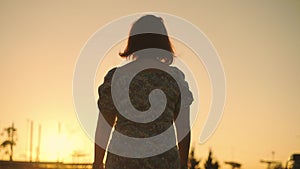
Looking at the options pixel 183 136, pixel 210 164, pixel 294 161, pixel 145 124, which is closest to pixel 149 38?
pixel 145 124

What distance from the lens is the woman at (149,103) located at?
4.94 meters

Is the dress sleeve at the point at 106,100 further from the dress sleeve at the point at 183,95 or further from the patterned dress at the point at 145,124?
the dress sleeve at the point at 183,95

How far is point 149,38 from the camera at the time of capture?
512cm

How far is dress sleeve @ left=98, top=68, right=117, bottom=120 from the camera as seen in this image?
16.6 feet

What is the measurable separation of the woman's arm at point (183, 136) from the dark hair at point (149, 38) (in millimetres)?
441

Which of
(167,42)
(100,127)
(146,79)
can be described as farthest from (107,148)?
(167,42)

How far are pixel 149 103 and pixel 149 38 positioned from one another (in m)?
0.49

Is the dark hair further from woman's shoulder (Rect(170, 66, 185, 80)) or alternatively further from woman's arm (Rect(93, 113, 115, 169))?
woman's arm (Rect(93, 113, 115, 169))

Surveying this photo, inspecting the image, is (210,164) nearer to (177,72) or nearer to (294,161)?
(294,161)

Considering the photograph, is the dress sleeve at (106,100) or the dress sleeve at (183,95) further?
the dress sleeve at (183,95)

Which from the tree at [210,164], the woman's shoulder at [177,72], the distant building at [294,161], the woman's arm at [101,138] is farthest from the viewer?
the tree at [210,164]

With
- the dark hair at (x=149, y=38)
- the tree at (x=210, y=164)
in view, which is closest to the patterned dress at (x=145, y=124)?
the dark hair at (x=149, y=38)

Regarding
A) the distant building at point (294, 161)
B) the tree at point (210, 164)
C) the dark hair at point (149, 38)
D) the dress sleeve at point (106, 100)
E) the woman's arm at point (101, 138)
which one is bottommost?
the woman's arm at point (101, 138)

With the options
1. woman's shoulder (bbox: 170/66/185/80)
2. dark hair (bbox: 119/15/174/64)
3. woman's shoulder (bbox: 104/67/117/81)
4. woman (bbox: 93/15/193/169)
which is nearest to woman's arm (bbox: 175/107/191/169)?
woman (bbox: 93/15/193/169)
